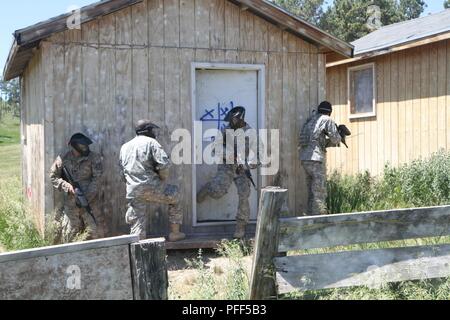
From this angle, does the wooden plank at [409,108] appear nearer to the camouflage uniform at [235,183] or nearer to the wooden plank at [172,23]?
the camouflage uniform at [235,183]

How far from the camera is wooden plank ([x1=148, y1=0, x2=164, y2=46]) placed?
764cm

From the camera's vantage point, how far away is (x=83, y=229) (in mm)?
7199

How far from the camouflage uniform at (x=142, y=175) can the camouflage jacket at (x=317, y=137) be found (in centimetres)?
235

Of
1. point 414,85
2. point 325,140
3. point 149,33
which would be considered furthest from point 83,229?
point 414,85

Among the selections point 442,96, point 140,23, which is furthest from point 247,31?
point 442,96

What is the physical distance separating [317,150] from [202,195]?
6.08ft

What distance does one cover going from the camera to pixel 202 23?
7914 mm

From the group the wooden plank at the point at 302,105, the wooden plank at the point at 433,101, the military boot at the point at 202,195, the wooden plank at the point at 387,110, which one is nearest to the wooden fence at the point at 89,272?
the military boot at the point at 202,195

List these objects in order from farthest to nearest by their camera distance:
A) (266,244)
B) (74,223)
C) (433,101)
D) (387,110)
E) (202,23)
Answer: (387,110), (433,101), (202,23), (74,223), (266,244)

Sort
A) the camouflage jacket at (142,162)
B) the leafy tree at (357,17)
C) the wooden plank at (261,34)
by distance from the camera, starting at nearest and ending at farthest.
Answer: the camouflage jacket at (142,162) < the wooden plank at (261,34) < the leafy tree at (357,17)

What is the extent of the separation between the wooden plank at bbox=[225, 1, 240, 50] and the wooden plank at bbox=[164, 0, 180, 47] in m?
0.74

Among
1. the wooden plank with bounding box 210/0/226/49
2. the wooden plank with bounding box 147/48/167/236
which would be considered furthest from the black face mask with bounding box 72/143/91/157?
the wooden plank with bounding box 210/0/226/49

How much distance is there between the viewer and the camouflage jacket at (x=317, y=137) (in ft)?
26.5

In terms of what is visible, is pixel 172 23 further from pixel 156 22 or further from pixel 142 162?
pixel 142 162
